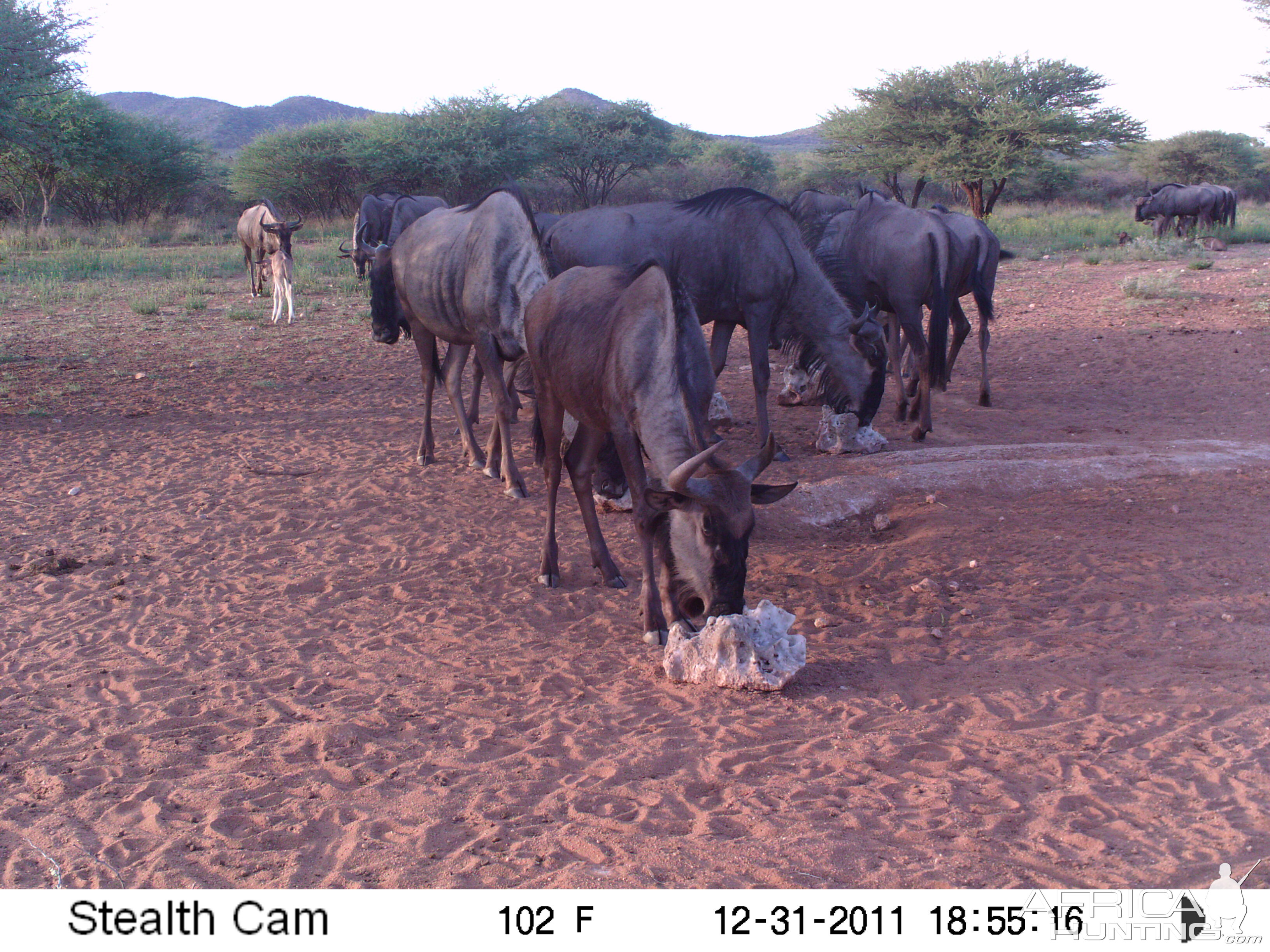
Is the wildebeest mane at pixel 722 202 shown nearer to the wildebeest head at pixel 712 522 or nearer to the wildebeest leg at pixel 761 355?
the wildebeest leg at pixel 761 355

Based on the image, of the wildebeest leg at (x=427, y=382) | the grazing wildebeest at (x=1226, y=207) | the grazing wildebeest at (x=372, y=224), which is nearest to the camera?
the wildebeest leg at (x=427, y=382)

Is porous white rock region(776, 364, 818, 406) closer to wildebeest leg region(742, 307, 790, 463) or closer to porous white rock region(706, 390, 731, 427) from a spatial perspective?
porous white rock region(706, 390, 731, 427)

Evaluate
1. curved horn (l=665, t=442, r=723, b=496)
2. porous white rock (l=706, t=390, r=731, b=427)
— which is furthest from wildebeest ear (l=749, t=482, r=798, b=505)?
porous white rock (l=706, t=390, r=731, b=427)

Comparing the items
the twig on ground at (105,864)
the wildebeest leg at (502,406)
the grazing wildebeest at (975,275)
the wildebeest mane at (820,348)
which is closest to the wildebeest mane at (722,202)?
the wildebeest mane at (820,348)

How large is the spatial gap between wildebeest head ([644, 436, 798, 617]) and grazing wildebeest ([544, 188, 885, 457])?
3316mm

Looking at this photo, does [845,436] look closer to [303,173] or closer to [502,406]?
[502,406]

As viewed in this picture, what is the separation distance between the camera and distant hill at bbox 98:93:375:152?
255 ft

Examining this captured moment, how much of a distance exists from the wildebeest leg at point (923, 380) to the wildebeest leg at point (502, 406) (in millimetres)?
3559

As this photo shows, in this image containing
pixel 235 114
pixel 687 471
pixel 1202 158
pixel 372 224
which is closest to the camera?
pixel 687 471

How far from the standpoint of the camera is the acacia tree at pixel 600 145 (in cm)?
3269

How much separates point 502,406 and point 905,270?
397cm

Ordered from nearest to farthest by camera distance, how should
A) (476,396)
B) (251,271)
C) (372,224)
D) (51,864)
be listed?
(51,864), (476,396), (372,224), (251,271)

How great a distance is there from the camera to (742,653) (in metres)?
3.84

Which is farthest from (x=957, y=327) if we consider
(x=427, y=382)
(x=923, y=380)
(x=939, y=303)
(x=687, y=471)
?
(x=687, y=471)
